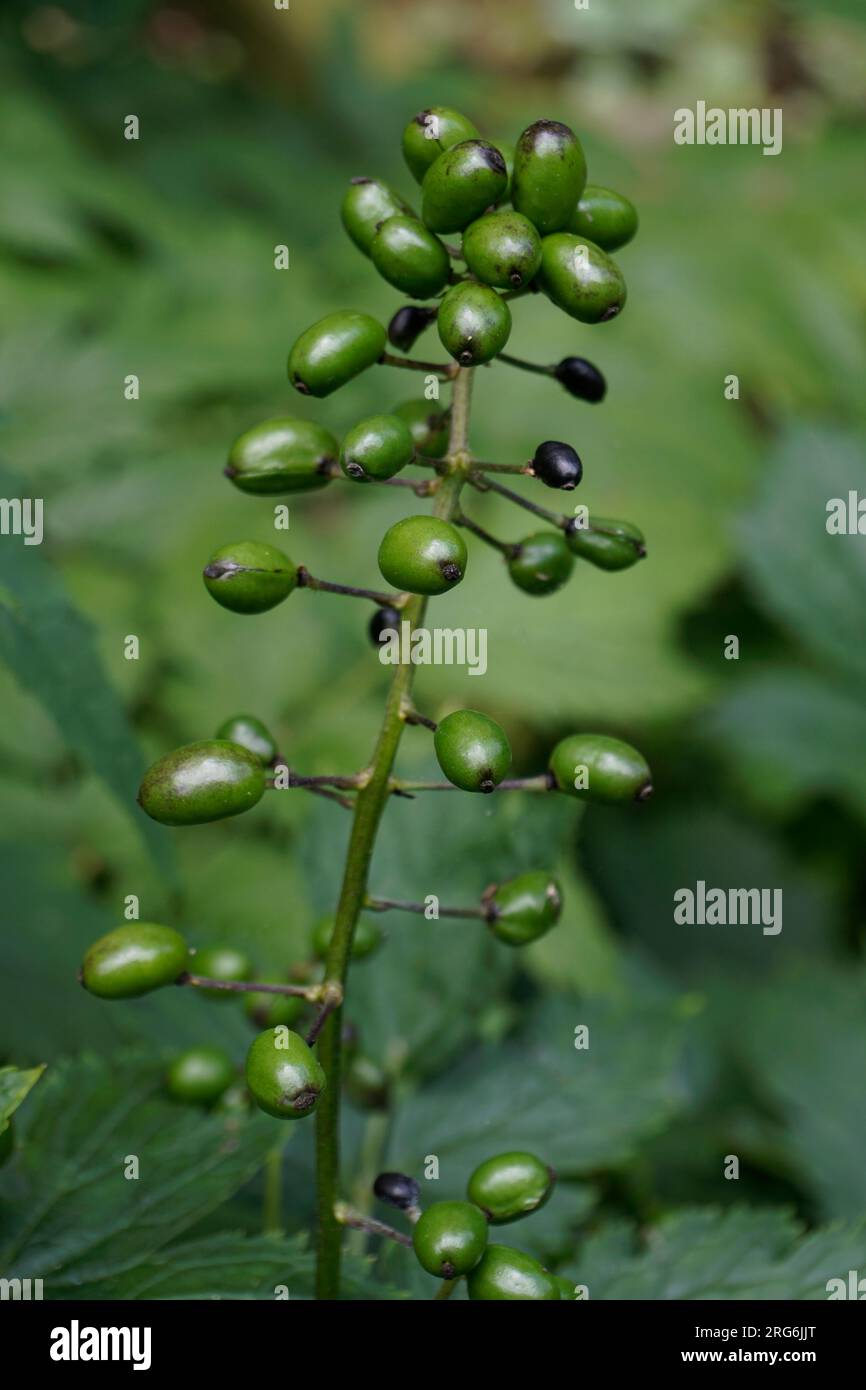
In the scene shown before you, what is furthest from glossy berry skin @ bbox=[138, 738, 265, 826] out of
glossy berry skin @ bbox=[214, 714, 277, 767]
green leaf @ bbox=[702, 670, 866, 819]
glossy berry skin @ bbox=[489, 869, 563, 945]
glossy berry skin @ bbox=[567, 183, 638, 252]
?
green leaf @ bbox=[702, 670, 866, 819]

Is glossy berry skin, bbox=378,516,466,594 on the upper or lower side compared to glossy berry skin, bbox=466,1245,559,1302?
upper

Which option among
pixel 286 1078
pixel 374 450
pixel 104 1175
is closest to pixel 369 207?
pixel 374 450

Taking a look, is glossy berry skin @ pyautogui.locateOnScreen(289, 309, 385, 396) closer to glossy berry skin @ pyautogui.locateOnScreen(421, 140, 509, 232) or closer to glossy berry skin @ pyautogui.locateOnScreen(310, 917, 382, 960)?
glossy berry skin @ pyautogui.locateOnScreen(421, 140, 509, 232)

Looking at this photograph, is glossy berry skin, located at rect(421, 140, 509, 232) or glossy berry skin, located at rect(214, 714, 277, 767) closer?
glossy berry skin, located at rect(421, 140, 509, 232)

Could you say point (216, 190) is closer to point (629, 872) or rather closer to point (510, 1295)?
point (629, 872)

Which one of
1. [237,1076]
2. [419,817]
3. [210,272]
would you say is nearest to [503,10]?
[210,272]

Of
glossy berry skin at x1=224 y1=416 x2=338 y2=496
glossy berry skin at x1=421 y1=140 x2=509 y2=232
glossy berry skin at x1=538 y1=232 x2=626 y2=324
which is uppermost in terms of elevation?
glossy berry skin at x1=421 y1=140 x2=509 y2=232

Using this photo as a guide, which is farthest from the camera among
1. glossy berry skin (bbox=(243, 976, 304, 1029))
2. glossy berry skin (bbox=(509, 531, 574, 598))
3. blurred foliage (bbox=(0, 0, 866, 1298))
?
blurred foliage (bbox=(0, 0, 866, 1298))
